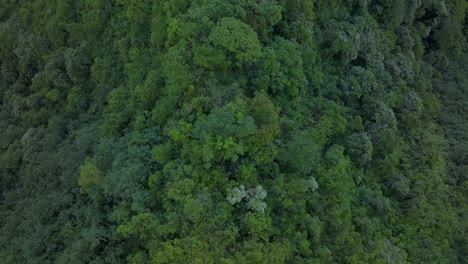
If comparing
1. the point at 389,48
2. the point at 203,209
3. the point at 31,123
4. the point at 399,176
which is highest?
the point at 389,48

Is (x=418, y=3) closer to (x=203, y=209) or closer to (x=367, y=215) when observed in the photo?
(x=367, y=215)

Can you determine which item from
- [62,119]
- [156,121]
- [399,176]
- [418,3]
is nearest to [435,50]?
[418,3]

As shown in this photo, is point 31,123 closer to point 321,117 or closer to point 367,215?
point 321,117

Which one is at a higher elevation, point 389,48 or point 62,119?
A: point 389,48

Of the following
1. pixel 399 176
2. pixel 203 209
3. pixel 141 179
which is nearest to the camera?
pixel 203 209

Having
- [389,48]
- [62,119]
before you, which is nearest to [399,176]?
[389,48]

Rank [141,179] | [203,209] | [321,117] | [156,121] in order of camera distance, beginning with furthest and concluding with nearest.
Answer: [321,117], [156,121], [141,179], [203,209]

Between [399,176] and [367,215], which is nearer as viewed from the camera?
[367,215]
